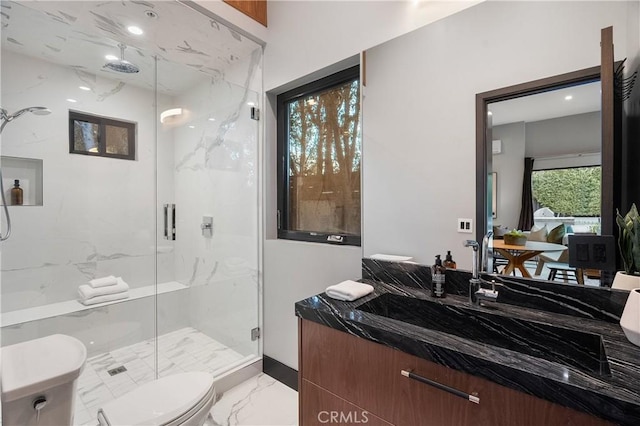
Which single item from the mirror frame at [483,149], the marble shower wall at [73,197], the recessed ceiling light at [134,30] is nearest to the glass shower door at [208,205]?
the marble shower wall at [73,197]

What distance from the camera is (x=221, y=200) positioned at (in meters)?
2.66

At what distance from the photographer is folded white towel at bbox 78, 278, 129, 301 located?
2.34m

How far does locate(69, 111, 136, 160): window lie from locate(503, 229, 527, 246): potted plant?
289 cm

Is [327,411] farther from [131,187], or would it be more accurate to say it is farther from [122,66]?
[122,66]

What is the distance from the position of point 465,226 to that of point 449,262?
18 cm

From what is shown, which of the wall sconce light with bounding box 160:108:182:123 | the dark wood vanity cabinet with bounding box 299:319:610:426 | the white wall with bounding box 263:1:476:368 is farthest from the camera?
the wall sconce light with bounding box 160:108:182:123

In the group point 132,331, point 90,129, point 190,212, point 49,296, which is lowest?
point 132,331

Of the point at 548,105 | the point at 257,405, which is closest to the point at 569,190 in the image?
the point at 548,105

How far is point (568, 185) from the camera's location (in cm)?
118

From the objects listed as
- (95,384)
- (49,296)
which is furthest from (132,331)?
(49,296)

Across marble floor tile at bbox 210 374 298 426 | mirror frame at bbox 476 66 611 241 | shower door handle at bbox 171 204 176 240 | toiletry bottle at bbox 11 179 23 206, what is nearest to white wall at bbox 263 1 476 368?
marble floor tile at bbox 210 374 298 426

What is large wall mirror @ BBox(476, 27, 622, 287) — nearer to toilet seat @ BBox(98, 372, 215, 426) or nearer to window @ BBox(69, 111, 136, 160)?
toilet seat @ BBox(98, 372, 215, 426)

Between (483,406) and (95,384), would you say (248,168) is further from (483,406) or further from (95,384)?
(483,406)

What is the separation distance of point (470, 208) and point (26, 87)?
296 cm
